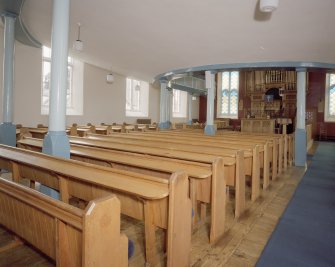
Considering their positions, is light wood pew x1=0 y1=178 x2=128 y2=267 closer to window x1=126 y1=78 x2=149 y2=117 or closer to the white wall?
the white wall

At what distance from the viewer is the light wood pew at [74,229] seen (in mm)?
1157

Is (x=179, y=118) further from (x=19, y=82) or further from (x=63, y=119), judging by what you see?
(x=63, y=119)

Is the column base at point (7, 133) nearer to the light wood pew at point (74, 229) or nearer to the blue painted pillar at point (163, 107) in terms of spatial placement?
the light wood pew at point (74, 229)

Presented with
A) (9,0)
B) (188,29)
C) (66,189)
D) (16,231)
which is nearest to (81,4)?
(9,0)

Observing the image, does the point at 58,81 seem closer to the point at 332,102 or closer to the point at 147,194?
the point at 147,194

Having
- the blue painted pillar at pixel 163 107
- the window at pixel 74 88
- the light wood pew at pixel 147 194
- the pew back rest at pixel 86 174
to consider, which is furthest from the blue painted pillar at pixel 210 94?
the light wood pew at pixel 147 194

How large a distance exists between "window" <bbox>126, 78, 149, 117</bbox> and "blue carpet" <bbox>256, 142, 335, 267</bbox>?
10.6 meters

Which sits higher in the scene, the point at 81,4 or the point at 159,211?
the point at 81,4

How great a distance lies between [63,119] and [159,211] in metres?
1.95

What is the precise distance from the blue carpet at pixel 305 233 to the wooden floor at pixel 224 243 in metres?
0.12

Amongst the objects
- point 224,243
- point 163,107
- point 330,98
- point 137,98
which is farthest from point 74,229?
point 330,98

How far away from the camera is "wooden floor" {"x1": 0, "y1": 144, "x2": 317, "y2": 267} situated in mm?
2105

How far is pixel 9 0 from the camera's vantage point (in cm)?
469

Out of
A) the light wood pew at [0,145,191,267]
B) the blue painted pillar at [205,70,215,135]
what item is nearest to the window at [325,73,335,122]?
the blue painted pillar at [205,70,215,135]
